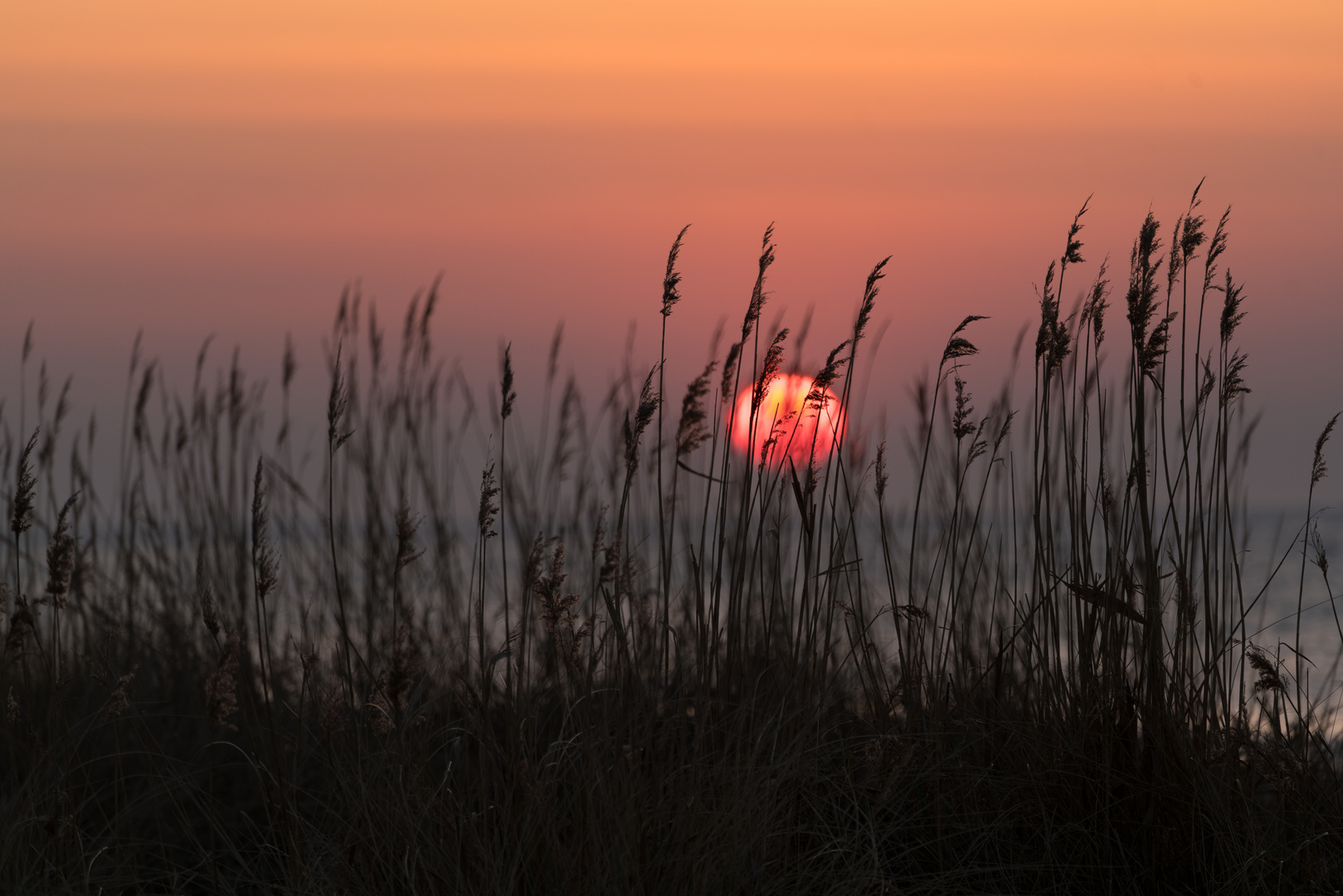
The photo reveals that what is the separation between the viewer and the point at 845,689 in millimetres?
3211

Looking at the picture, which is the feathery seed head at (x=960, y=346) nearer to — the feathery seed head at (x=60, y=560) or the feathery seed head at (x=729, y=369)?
the feathery seed head at (x=729, y=369)

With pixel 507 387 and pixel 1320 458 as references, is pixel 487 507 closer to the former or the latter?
pixel 507 387

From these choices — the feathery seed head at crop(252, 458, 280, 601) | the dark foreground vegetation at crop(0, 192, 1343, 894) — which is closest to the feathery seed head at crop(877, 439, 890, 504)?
the dark foreground vegetation at crop(0, 192, 1343, 894)

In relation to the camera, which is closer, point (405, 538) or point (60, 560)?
point (405, 538)

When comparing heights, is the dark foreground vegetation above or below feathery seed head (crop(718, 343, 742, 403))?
below

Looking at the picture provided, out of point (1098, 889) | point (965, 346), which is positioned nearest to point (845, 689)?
point (1098, 889)

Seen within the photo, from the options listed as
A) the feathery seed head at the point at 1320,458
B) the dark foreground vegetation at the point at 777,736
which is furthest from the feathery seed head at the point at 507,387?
the feathery seed head at the point at 1320,458

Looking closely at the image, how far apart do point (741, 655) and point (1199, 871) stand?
3.28ft

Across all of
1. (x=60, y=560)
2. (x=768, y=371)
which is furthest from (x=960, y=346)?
(x=60, y=560)

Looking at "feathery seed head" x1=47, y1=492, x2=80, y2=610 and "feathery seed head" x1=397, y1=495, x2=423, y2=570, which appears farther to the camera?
"feathery seed head" x1=47, y1=492, x2=80, y2=610

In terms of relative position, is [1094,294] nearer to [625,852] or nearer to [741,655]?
[741,655]

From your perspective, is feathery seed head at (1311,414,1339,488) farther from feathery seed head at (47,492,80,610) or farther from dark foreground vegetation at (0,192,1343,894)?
feathery seed head at (47,492,80,610)

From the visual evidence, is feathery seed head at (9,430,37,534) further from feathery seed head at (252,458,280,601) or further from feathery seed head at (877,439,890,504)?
feathery seed head at (877,439,890,504)

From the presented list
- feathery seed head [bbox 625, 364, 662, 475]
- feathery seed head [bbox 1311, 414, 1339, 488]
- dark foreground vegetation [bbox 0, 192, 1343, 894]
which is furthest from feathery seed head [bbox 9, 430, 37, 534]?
feathery seed head [bbox 1311, 414, 1339, 488]
